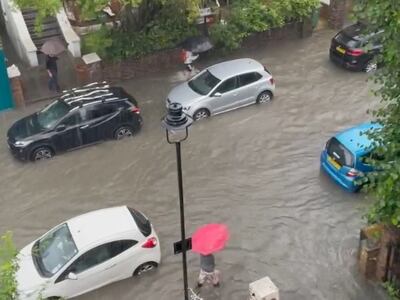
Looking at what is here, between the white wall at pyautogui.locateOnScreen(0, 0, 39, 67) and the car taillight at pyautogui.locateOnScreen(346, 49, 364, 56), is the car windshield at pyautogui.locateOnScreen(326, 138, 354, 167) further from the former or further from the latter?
the white wall at pyautogui.locateOnScreen(0, 0, 39, 67)

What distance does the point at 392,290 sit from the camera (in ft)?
38.1

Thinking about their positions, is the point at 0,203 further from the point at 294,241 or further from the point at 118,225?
the point at 294,241

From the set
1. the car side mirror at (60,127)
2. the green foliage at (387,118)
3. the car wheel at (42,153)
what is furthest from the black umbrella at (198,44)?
the green foliage at (387,118)

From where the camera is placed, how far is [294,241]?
562 inches

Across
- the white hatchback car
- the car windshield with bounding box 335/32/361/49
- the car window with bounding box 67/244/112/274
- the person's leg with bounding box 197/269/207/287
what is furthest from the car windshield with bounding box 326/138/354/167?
the car window with bounding box 67/244/112/274

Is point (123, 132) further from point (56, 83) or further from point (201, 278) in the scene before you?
point (201, 278)

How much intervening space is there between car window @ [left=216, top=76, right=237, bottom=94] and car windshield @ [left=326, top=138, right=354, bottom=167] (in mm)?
3828

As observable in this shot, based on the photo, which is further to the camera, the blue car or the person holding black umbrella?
the person holding black umbrella

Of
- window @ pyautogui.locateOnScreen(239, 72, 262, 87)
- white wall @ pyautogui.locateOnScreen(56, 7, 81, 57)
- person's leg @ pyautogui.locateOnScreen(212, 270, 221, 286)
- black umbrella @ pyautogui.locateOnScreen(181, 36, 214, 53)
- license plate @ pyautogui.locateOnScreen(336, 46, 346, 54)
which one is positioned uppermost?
white wall @ pyautogui.locateOnScreen(56, 7, 81, 57)

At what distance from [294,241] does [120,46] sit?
916 centimetres

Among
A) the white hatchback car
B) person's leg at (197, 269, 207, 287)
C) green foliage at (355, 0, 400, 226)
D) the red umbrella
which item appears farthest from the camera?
person's leg at (197, 269, 207, 287)

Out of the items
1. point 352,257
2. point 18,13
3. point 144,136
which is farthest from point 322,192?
point 18,13

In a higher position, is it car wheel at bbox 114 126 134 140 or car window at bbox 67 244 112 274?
car window at bbox 67 244 112 274

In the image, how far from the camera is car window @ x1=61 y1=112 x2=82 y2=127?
16.7 metres
